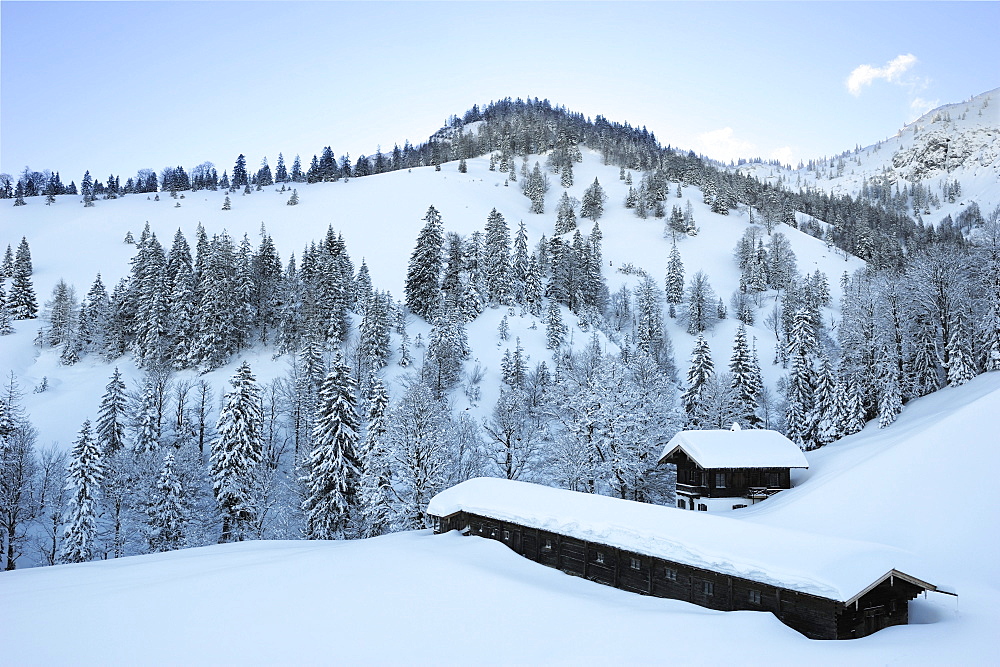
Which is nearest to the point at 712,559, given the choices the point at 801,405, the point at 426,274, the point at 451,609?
the point at 451,609

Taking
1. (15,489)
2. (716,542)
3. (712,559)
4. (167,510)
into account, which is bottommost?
(167,510)

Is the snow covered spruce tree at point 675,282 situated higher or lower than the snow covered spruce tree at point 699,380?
higher

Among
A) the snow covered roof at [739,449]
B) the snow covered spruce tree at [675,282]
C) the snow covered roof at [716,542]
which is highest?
the snow covered spruce tree at [675,282]

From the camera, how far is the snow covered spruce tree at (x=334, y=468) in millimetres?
37562

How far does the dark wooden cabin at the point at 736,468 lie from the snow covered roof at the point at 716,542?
1538cm

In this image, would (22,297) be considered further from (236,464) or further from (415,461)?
(415,461)

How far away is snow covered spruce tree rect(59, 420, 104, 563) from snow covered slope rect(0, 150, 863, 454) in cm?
1622

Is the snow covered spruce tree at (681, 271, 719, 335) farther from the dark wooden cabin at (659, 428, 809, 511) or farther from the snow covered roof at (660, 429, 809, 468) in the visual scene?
the dark wooden cabin at (659, 428, 809, 511)

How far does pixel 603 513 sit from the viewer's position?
22.4m

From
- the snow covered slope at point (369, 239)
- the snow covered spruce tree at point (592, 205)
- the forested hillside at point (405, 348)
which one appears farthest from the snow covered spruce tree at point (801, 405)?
the snow covered spruce tree at point (592, 205)

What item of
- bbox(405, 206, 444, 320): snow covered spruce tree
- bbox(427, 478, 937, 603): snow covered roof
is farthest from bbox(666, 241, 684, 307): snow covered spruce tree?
bbox(427, 478, 937, 603): snow covered roof

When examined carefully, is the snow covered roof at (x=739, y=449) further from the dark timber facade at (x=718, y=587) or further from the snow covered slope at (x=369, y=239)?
the snow covered slope at (x=369, y=239)

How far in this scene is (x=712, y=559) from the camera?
1747 cm

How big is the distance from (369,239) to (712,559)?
92953 mm
